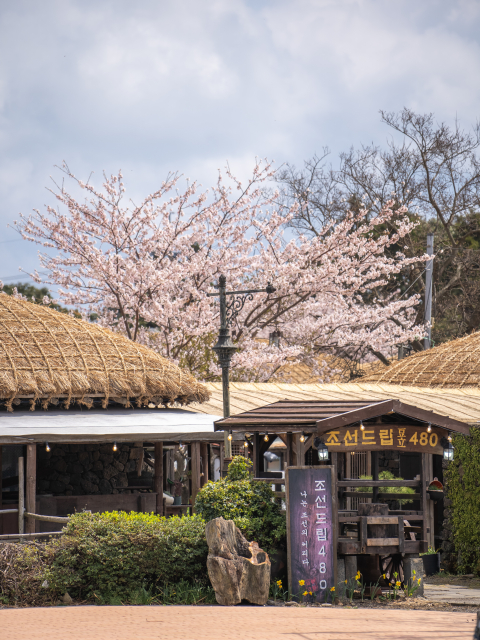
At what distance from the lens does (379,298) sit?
29078mm

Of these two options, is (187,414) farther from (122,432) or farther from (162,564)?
(162,564)

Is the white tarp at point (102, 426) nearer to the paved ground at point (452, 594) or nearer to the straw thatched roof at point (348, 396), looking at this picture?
the straw thatched roof at point (348, 396)

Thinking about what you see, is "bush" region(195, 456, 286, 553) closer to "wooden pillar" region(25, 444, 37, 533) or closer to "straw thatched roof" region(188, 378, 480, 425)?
→ "wooden pillar" region(25, 444, 37, 533)

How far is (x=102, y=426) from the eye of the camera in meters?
13.1

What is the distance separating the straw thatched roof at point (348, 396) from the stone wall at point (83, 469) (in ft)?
6.68

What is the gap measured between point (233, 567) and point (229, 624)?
1456mm

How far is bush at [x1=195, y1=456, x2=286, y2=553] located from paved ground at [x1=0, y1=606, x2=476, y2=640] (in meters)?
1.15

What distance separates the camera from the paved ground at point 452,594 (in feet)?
32.9

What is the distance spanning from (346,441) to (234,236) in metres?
12.7

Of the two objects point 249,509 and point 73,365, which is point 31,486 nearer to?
point 73,365

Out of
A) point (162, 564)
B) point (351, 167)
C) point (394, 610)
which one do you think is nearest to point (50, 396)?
point (162, 564)

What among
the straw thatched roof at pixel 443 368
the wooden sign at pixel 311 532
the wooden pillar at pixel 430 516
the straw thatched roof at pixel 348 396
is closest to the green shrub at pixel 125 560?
the wooden sign at pixel 311 532

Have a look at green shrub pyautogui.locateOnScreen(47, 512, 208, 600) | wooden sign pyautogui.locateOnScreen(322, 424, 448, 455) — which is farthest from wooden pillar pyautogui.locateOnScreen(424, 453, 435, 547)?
green shrub pyautogui.locateOnScreen(47, 512, 208, 600)

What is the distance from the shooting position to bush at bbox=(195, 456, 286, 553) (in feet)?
32.0
